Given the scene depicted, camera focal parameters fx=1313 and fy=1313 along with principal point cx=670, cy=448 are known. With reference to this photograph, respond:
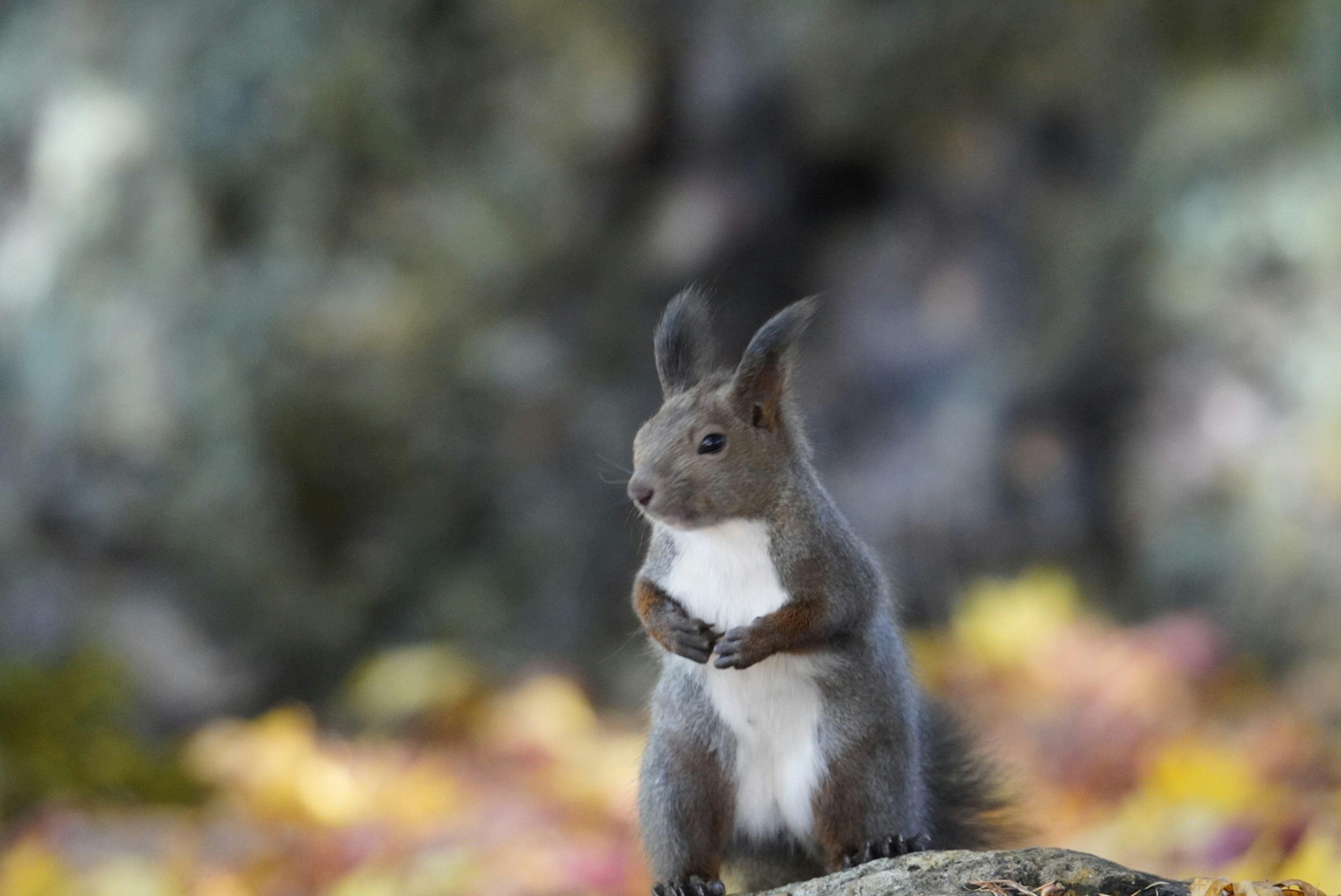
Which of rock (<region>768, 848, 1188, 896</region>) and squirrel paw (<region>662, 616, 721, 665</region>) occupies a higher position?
squirrel paw (<region>662, 616, 721, 665</region>)

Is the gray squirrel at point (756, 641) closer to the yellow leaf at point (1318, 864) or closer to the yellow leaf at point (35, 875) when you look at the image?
the yellow leaf at point (1318, 864)

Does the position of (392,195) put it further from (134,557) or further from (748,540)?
(748,540)

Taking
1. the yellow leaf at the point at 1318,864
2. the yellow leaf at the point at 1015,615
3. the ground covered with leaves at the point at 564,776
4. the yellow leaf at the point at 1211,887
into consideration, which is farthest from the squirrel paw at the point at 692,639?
the yellow leaf at the point at 1015,615

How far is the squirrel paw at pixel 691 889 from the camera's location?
67.1 inches

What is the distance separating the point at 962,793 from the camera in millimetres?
2014

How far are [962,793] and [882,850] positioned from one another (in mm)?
372

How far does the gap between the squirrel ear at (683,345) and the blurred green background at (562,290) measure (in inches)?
93.3

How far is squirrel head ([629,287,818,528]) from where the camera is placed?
1.61 metres

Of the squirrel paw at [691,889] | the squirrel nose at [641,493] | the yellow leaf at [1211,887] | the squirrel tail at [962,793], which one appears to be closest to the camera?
the yellow leaf at [1211,887]

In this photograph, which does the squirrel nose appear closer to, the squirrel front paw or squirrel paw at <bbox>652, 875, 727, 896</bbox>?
the squirrel front paw

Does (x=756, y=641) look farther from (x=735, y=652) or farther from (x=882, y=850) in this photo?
(x=882, y=850)

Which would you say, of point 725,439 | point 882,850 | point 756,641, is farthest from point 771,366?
point 882,850

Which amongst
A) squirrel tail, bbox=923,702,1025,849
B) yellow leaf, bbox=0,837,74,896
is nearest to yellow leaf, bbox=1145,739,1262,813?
squirrel tail, bbox=923,702,1025,849

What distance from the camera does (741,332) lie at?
4219 millimetres
